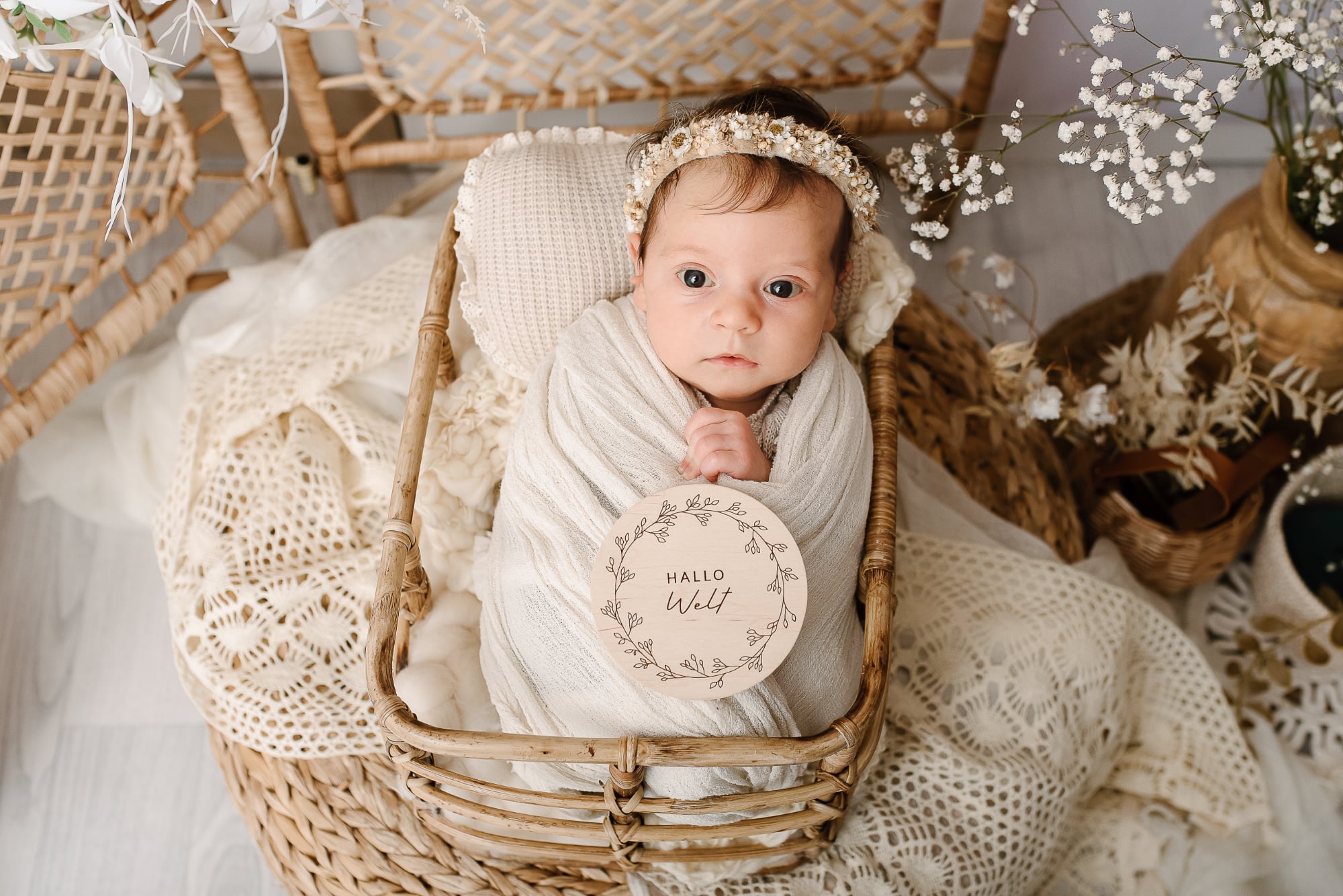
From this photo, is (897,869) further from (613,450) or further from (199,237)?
(199,237)

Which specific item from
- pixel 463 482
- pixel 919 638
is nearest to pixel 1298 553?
pixel 919 638

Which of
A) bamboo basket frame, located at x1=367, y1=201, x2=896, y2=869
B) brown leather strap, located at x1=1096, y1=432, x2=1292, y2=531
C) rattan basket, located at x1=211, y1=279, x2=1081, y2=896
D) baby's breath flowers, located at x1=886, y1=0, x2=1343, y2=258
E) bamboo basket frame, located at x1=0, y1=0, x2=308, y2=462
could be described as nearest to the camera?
bamboo basket frame, located at x1=367, y1=201, x2=896, y2=869

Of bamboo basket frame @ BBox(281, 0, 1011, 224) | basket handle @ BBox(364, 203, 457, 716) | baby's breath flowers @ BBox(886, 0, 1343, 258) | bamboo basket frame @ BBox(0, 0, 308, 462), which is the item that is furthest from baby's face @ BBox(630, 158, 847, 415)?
bamboo basket frame @ BBox(0, 0, 308, 462)

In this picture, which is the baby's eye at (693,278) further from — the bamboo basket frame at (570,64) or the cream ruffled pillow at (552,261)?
the bamboo basket frame at (570,64)

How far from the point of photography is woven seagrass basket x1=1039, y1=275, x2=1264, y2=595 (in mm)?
1236

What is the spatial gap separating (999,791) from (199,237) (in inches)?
48.4

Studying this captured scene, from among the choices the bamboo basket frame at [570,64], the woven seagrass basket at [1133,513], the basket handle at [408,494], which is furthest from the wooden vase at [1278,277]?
the basket handle at [408,494]

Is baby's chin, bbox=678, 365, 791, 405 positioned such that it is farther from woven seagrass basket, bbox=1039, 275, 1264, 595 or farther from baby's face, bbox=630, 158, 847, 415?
woven seagrass basket, bbox=1039, 275, 1264, 595

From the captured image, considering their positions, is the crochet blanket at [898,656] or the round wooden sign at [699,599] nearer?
the round wooden sign at [699,599]

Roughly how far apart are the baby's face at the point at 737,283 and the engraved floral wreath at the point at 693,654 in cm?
17

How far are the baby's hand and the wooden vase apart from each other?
0.69 metres

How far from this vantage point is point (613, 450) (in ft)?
2.91

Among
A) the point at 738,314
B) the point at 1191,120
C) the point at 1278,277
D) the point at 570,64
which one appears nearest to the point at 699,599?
the point at 738,314

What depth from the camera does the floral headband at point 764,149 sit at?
898mm
